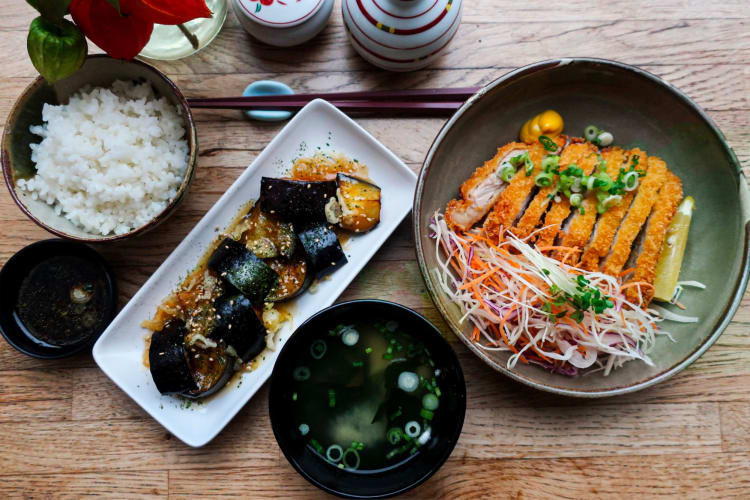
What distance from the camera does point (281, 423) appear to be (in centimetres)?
194

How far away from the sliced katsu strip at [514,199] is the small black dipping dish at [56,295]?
1.58m

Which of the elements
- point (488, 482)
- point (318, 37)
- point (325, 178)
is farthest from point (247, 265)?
point (488, 482)

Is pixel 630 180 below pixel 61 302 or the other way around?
the other way around

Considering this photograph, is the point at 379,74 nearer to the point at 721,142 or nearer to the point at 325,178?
the point at 325,178

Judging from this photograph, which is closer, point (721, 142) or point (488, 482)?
point (721, 142)

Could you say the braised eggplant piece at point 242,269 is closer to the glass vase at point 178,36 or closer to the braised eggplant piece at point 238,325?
the braised eggplant piece at point 238,325

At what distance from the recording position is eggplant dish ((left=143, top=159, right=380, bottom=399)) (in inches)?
81.0

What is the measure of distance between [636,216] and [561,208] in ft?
0.93

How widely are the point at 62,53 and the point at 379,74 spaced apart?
3.90ft

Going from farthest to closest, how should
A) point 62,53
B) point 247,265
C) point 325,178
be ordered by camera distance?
point 325,178 < point 247,265 < point 62,53

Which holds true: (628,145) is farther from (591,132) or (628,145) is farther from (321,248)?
(321,248)

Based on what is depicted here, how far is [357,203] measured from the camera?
6.86ft

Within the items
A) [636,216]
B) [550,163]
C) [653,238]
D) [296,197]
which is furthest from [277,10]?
[653,238]

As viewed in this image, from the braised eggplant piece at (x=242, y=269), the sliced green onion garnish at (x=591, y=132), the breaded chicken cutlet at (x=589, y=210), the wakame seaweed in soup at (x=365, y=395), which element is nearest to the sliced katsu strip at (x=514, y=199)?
the breaded chicken cutlet at (x=589, y=210)
